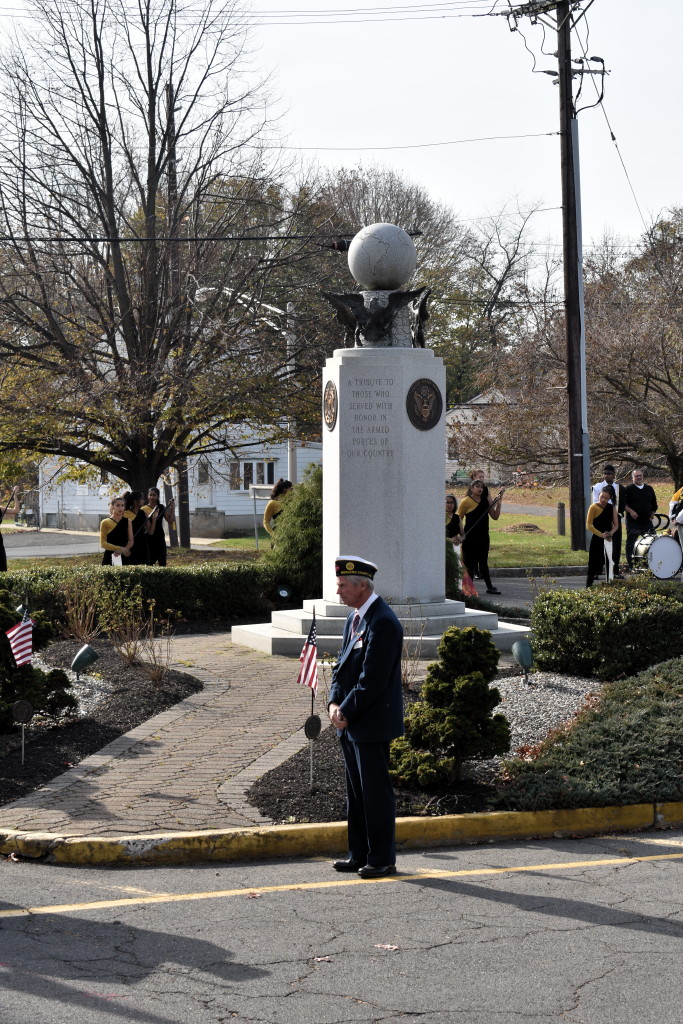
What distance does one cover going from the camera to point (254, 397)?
2464 centimetres

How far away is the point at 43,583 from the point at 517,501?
136 feet

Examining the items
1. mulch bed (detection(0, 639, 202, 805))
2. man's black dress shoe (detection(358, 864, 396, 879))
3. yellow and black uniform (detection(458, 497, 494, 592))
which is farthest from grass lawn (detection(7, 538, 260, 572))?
man's black dress shoe (detection(358, 864, 396, 879))

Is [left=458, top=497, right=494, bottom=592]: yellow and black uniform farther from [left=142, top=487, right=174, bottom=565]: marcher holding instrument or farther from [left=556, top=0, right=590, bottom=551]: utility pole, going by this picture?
[left=556, top=0, right=590, bottom=551]: utility pole

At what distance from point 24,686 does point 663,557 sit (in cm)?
1084

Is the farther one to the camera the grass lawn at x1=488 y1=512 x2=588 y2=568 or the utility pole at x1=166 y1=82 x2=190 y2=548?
the grass lawn at x1=488 y1=512 x2=588 y2=568

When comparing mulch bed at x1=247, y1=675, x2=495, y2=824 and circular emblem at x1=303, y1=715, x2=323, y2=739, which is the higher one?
circular emblem at x1=303, y1=715, x2=323, y2=739

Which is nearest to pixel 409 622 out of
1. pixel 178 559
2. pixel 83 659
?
pixel 83 659

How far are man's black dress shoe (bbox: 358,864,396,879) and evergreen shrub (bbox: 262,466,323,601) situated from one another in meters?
9.82

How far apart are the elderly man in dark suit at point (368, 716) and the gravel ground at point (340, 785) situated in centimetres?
78

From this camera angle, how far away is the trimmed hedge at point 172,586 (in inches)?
615

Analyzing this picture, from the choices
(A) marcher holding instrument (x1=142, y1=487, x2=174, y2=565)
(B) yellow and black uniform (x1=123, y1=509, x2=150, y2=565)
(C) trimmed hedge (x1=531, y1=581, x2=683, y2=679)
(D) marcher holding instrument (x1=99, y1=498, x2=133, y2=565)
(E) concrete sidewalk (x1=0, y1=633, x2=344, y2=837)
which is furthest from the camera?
(A) marcher holding instrument (x1=142, y1=487, x2=174, y2=565)

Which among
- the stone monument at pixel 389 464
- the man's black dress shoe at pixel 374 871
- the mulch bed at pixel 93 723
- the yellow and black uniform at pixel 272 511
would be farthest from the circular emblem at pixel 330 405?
the man's black dress shoe at pixel 374 871

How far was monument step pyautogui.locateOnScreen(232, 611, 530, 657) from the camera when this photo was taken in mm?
13672

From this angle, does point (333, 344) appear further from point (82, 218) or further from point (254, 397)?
point (82, 218)
